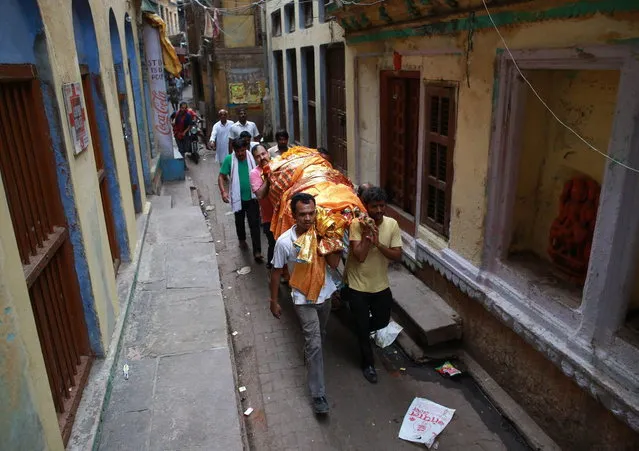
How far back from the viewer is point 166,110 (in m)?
11.2

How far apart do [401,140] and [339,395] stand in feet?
11.5

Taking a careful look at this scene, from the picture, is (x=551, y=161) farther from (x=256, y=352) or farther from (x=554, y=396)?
(x=256, y=352)

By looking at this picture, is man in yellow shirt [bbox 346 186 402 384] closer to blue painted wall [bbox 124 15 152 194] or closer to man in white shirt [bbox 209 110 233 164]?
blue painted wall [bbox 124 15 152 194]

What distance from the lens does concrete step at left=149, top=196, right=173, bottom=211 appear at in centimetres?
880

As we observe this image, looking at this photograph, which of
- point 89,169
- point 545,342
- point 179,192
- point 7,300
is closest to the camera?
point 7,300

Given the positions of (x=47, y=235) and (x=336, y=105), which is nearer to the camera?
(x=47, y=235)

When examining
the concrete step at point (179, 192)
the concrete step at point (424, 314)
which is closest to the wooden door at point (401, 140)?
the concrete step at point (424, 314)

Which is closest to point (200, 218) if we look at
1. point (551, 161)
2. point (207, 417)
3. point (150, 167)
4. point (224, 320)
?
point (150, 167)

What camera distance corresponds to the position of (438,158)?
5.31 meters

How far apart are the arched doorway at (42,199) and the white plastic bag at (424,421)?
2514 millimetres

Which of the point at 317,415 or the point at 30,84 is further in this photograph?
the point at 317,415

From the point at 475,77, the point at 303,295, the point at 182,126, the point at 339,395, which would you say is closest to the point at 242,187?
the point at 303,295

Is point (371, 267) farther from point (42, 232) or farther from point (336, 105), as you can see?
point (336, 105)

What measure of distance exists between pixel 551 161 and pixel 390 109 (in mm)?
2887
